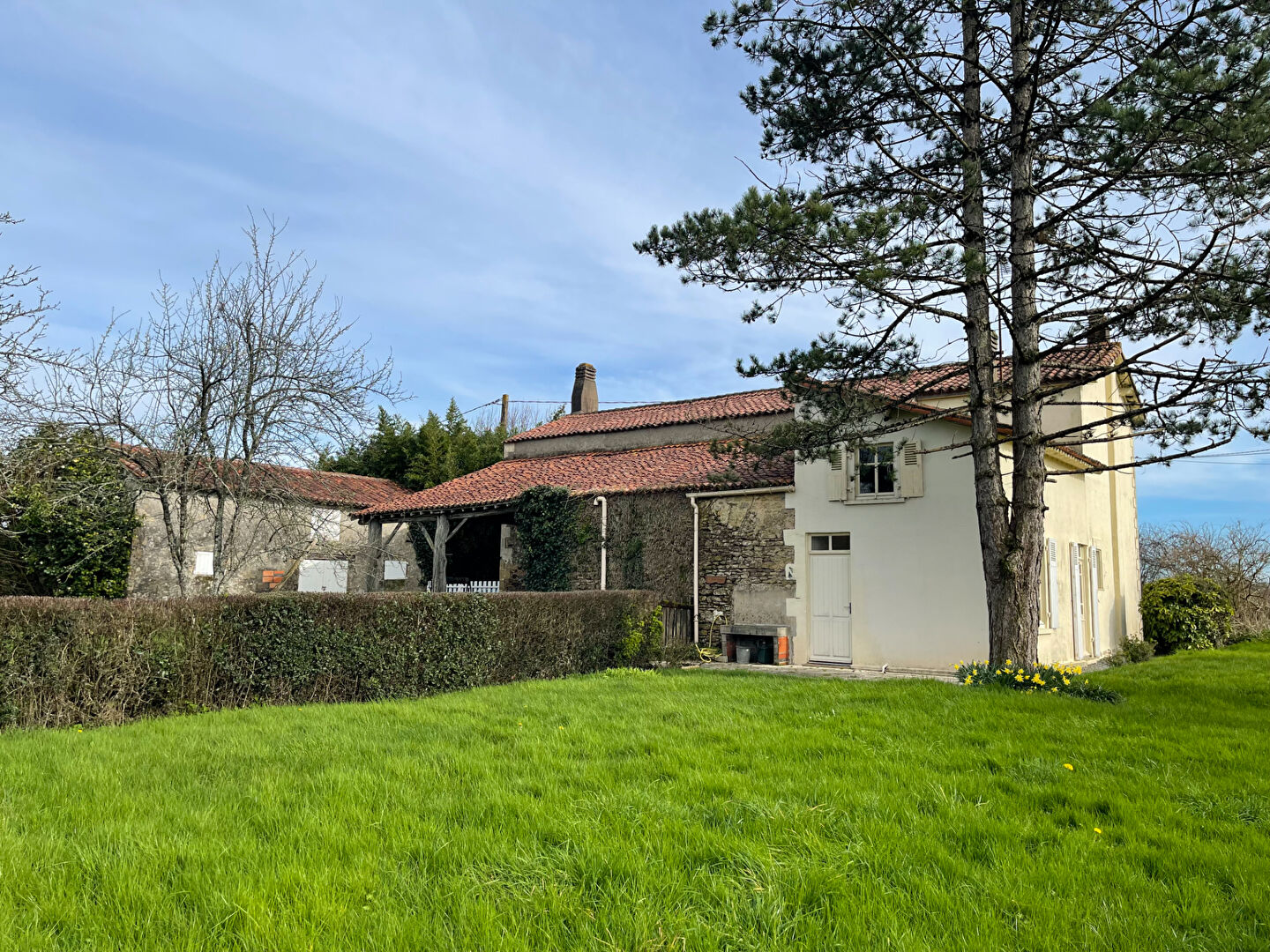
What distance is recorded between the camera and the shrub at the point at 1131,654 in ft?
47.1

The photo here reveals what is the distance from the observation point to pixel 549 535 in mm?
15766

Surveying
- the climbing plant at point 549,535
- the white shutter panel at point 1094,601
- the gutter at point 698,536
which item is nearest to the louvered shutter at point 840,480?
the gutter at point 698,536

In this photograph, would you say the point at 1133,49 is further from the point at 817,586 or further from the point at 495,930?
the point at 495,930

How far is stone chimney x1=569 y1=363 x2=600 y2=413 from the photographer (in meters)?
23.7

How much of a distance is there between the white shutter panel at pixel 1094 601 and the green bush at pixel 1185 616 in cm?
348

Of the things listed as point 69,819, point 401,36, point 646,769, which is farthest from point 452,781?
point 401,36

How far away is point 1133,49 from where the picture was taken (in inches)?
323

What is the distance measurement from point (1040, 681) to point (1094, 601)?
8505 millimetres

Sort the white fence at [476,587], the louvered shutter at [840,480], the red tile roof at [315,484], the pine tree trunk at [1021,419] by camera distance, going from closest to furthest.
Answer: the pine tree trunk at [1021,419] < the red tile roof at [315,484] < the louvered shutter at [840,480] < the white fence at [476,587]

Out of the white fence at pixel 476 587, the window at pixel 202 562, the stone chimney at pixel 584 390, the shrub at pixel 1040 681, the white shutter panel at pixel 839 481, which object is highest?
the stone chimney at pixel 584 390

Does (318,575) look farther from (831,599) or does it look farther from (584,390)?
(831,599)

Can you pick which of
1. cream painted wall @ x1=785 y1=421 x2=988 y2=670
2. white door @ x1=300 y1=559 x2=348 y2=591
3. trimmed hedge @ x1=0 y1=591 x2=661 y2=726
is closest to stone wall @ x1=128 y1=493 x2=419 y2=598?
white door @ x1=300 y1=559 x2=348 y2=591

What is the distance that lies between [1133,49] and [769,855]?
935 centimetres

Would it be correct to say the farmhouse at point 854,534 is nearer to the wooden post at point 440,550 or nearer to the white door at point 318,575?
the wooden post at point 440,550
